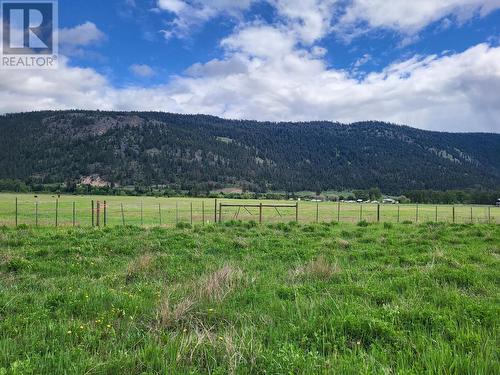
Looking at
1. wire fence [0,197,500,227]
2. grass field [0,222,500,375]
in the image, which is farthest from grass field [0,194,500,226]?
grass field [0,222,500,375]

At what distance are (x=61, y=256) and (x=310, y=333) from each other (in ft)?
32.6

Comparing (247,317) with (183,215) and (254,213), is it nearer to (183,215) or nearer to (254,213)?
(183,215)

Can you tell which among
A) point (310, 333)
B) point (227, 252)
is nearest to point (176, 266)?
point (227, 252)

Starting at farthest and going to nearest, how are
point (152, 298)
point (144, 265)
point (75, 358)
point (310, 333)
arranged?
point (144, 265), point (152, 298), point (310, 333), point (75, 358)

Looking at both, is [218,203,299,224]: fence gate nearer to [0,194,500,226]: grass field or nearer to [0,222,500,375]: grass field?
[0,194,500,226]: grass field

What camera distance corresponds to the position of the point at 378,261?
1268 cm

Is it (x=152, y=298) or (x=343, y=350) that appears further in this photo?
(x=152, y=298)

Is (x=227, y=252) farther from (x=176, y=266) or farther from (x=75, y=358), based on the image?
(x=75, y=358)

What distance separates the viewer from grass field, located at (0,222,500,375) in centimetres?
468

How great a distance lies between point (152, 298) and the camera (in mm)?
7566

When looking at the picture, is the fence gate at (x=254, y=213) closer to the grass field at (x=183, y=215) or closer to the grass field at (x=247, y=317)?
the grass field at (x=183, y=215)

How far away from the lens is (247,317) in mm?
6488

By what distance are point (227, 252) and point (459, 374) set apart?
10.5 m

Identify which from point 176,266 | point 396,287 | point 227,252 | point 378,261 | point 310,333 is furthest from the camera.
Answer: point 227,252
